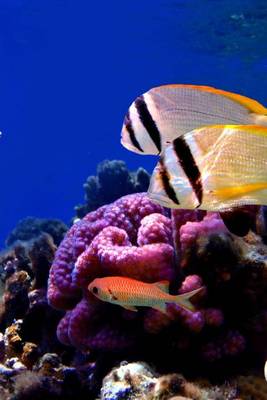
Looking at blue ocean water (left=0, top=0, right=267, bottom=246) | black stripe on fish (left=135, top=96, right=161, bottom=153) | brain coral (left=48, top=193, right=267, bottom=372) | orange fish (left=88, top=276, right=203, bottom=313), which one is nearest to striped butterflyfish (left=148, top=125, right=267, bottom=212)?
black stripe on fish (left=135, top=96, right=161, bottom=153)

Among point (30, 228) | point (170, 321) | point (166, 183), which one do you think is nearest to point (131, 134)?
point (166, 183)

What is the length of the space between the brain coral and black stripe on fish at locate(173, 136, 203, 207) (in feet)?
4.33

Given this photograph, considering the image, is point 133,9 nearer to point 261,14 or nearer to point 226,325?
point 261,14

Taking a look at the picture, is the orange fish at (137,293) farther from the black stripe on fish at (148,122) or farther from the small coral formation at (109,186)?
the small coral formation at (109,186)

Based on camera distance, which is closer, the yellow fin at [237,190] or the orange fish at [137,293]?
the yellow fin at [237,190]

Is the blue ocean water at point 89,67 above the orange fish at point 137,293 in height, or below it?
above

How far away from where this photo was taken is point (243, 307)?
10.7ft

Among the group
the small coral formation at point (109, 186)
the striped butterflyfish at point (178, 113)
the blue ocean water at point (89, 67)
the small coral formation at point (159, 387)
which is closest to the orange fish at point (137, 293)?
the small coral formation at point (159, 387)

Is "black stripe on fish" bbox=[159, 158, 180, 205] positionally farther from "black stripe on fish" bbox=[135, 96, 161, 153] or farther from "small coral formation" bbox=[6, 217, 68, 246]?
"small coral formation" bbox=[6, 217, 68, 246]

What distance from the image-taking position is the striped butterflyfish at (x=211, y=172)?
1879 millimetres

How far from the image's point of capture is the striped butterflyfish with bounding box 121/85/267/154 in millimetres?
2316

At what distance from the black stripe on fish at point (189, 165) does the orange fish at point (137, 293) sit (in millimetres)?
1040

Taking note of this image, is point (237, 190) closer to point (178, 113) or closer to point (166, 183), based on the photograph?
point (166, 183)

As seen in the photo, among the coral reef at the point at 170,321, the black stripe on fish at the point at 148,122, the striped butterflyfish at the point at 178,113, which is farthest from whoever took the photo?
the coral reef at the point at 170,321
